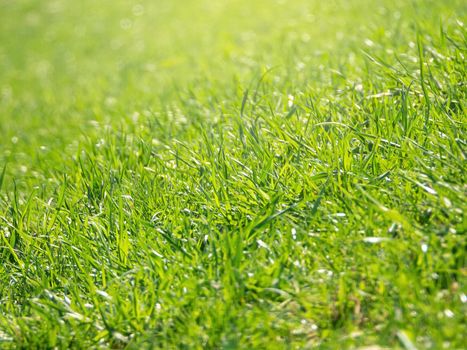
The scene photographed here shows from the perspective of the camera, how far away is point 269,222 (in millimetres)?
2408

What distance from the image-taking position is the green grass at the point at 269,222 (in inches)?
81.0

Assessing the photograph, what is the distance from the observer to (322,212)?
239 cm

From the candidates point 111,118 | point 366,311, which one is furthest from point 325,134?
point 111,118

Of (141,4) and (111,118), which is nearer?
(111,118)

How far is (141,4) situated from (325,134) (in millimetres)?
12064

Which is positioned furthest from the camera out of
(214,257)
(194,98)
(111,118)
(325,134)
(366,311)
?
(111,118)

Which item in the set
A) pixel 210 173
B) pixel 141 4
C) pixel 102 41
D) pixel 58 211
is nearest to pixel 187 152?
pixel 210 173

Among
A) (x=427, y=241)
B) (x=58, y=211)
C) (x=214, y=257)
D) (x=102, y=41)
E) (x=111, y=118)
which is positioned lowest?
(x=102, y=41)

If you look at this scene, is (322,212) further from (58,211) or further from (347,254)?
(58,211)

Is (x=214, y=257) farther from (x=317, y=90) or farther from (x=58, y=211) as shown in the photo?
(x=317, y=90)

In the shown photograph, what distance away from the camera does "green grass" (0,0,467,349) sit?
206 cm

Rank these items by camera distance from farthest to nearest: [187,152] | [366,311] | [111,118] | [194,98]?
[111,118] → [194,98] → [187,152] → [366,311]

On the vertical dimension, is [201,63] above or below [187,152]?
below

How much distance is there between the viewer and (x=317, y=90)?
11.7 feet
